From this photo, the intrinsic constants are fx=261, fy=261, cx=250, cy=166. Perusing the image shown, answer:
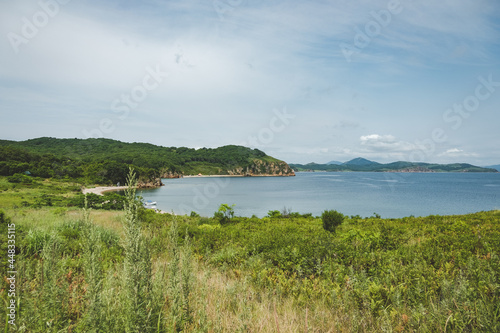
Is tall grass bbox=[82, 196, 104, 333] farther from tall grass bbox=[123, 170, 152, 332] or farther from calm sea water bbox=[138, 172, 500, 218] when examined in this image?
calm sea water bbox=[138, 172, 500, 218]

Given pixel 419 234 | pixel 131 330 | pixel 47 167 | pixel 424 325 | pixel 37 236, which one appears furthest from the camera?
pixel 47 167

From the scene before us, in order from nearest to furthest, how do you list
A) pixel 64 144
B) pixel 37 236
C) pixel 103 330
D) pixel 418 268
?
1. pixel 103 330
2. pixel 418 268
3. pixel 37 236
4. pixel 64 144

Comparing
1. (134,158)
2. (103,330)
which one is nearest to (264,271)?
(103,330)

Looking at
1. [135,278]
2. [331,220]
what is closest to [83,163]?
[331,220]

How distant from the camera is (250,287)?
169 inches

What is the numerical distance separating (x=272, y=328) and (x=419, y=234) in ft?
28.7

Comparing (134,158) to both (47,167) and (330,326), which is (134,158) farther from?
(330,326)

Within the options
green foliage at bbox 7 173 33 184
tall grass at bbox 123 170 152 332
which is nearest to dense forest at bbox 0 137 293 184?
green foliage at bbox 7 173 33 184

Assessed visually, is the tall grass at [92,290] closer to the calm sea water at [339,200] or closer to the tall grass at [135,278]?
the tall grass at [135,278]

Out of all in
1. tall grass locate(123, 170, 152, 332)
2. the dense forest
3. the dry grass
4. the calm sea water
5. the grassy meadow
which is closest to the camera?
tall grass locate(123, 170, 152, 332)

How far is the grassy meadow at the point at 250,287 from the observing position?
2.23m

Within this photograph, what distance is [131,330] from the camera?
1.97 meters

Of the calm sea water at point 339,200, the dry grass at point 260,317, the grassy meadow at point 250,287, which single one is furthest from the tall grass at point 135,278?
the calm sea water at point 339,200

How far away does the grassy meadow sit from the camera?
2.23 metres
